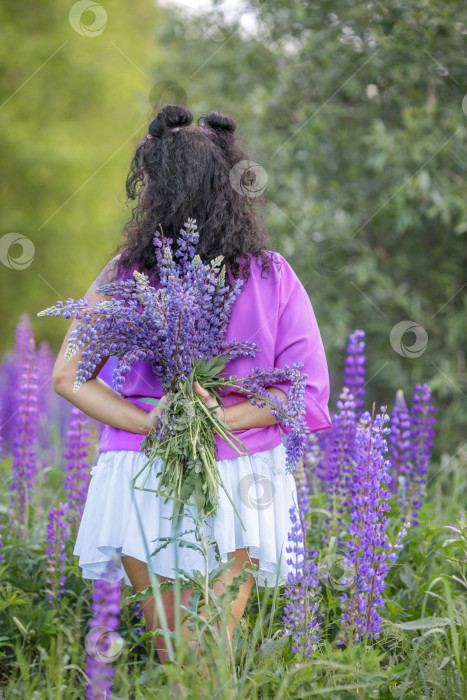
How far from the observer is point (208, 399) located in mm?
2070

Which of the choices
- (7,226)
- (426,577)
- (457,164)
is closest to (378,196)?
(457,164)

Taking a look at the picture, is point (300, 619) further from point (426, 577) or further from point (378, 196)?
point (378, 196)

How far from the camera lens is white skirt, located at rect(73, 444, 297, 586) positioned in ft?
7.10

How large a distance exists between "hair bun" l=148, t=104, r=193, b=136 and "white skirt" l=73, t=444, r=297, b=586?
1.00 m

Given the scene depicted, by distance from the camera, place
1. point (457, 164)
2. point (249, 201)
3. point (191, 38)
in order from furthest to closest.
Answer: point (191, 38), point (457, 164), point (249, 201)

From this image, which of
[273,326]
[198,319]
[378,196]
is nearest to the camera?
[198,319]

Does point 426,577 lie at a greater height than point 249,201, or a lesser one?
lesser

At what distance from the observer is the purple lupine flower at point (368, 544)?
82.8 inches

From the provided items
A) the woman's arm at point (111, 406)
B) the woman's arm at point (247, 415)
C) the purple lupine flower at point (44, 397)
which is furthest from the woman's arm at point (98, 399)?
the purple lupine flower at point (44, 397)

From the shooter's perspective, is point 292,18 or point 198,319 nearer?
point 198,319

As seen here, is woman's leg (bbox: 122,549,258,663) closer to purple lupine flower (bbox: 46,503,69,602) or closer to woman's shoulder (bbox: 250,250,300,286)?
purple lupine flower (bbox: 46,503,69,602)

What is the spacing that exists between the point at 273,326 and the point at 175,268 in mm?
365

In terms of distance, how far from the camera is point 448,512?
A: 142 inches

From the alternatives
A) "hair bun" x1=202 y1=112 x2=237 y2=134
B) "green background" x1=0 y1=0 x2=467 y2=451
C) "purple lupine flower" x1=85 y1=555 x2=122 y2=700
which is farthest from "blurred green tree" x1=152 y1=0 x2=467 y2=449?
"purple lupine flower" x1=85 y1=555 x2=122 y2=700
